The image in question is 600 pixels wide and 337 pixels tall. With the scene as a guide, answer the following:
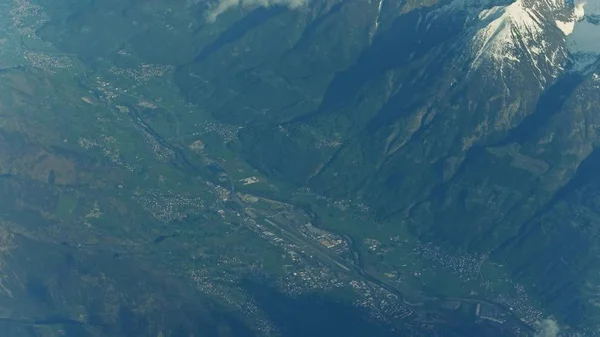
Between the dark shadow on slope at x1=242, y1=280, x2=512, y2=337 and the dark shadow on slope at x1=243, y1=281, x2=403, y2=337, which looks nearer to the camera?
the dark shadow on slope at x1=243, y1=281, x2=403, y2=337

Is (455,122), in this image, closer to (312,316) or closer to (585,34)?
(585,34)

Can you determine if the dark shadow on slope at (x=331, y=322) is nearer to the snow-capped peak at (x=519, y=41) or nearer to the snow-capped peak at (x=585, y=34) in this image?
the snow-capped peak at (x=519, y=41)

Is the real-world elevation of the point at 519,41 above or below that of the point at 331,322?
above

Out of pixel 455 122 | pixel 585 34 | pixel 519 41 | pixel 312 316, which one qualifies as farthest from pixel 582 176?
pixel 312 316

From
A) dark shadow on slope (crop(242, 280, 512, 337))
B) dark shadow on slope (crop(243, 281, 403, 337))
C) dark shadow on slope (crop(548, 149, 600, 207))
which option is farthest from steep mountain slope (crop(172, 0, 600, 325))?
dark shadow on slope (crop(243, 281, 403, 337))

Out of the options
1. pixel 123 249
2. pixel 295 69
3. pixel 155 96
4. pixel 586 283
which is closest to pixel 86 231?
pixel 123 249

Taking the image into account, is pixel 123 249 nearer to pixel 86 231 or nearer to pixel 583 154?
pixel 86 231

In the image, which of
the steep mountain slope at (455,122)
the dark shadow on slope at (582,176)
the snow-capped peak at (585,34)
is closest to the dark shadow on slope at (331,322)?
the steep mountain slope at (455,122)

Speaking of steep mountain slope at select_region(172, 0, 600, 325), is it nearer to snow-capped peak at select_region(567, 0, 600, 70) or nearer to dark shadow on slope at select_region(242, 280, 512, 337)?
snow-capped peak at select_region(567, 0, 600, 70)

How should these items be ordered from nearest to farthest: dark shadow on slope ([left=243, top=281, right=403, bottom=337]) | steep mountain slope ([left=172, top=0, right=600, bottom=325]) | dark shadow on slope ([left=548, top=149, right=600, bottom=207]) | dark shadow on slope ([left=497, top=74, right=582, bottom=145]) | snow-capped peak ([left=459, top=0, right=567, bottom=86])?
dark shadow on slope ([left=243, top=281, right=403, bottom=337]), steep mountain slope ([left=172, top=0, right=600, bottom=325]), dark shadow on slope ([left=548, top=149, right=600, bottom=207]), dark shadow on slope ([left=497, top=74, right=582, bottom=145]), snow-capped peak ([left=459, top=0, right=567, bottom=86])
